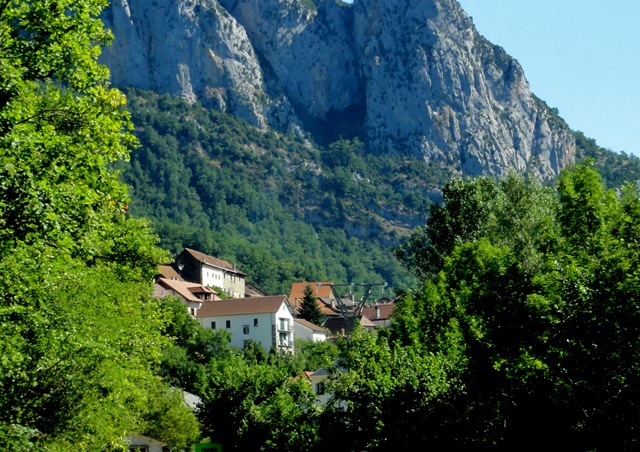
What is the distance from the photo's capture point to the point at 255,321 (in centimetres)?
11938

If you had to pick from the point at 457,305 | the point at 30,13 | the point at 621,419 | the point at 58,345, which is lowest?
the point at 621,419

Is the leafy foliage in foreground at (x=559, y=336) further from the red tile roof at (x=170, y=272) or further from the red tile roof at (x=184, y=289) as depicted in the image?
the red tile roof at (x=170, y=272)

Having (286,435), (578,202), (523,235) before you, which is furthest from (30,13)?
(523,235)

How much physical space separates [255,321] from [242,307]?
3134 millimetres

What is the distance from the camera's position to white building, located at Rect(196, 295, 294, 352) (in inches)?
4651

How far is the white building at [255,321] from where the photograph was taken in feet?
388

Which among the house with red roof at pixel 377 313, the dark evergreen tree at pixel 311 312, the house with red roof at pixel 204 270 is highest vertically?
the house with red roof at pixel 204 270

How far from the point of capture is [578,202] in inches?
1081

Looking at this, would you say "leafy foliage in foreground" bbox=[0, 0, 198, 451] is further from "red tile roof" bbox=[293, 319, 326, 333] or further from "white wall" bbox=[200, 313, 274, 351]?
"red tile roof" bbox=[293, 319, 326, 333]

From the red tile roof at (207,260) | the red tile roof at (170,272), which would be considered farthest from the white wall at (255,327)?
the red tile roof at (207,260)

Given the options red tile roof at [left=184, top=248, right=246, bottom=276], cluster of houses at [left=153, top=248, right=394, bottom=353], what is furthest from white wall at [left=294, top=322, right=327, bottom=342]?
red tile roof at [left=184, top=248, right=246, bottom=276]

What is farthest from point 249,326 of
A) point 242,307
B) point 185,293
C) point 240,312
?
point 185,293

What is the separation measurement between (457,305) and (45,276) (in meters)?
20.6

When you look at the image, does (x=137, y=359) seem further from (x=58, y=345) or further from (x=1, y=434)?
(x=1, y=434)
